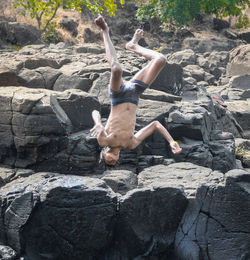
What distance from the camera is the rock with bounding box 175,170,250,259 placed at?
8.16 meters

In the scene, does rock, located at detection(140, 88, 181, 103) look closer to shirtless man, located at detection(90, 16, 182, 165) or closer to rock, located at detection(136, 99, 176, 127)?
rock, located at detection(136, 99, 176, 127)

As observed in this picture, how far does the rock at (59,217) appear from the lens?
821 cm

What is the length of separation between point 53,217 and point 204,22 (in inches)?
1202

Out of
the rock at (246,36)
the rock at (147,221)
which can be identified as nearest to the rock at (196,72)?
the rock at (246,36)

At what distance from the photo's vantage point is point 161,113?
1315cm

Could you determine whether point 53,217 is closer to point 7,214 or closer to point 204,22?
point 7,214

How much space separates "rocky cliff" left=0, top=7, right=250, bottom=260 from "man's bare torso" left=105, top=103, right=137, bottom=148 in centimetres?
130

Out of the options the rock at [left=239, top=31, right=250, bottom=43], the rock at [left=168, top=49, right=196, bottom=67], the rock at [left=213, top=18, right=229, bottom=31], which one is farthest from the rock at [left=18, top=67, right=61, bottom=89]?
the rock at [left=213, top=18, right=229, bottom=31]

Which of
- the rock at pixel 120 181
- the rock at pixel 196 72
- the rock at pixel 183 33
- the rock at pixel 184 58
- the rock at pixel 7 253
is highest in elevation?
the rock at pixel 183 33

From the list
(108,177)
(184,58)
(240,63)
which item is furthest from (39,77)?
(240,63)

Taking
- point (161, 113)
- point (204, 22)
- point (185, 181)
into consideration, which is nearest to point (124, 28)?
point (204, 22)

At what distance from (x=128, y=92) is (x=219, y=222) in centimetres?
328

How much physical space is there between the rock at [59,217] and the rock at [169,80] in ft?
27.6

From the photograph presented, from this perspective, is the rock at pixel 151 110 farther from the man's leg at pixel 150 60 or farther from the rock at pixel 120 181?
the man's leg at pixel 150 60
